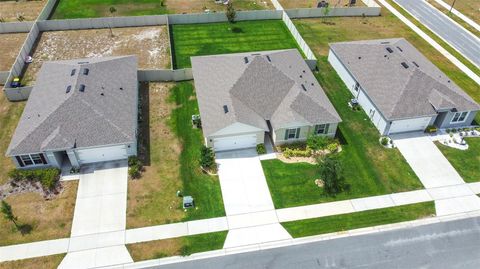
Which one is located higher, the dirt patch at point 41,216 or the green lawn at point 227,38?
the green lawn at point 227,38

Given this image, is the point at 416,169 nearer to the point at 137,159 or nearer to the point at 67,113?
the point at 137,159

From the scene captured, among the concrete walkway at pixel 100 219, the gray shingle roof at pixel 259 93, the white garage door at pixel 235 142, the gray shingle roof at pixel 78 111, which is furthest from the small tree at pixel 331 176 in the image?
the gray shingle roof at pixel 78 111

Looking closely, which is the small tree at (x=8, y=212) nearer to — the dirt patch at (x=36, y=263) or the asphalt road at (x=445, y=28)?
the dirt patch at (x=36, y=263)

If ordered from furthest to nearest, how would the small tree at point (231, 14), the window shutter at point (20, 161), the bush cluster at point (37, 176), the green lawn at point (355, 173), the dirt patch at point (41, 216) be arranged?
Result: the small tree at point (231, 14), the green lawn at point (355, 173), the window shutter at point (20, 161), the bush cluster at point (37, 176), the dirt patch at point (41, 216)

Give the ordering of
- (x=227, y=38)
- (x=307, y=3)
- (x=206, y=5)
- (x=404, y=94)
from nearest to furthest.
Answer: (x=404, y=94)
(x=227, y=38)
(x=206, y=5)
(x=307, y=3)

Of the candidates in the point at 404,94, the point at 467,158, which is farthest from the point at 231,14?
the point at 467,158

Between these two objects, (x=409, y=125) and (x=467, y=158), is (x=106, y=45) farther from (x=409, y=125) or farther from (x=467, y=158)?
(x=467, y=158)
